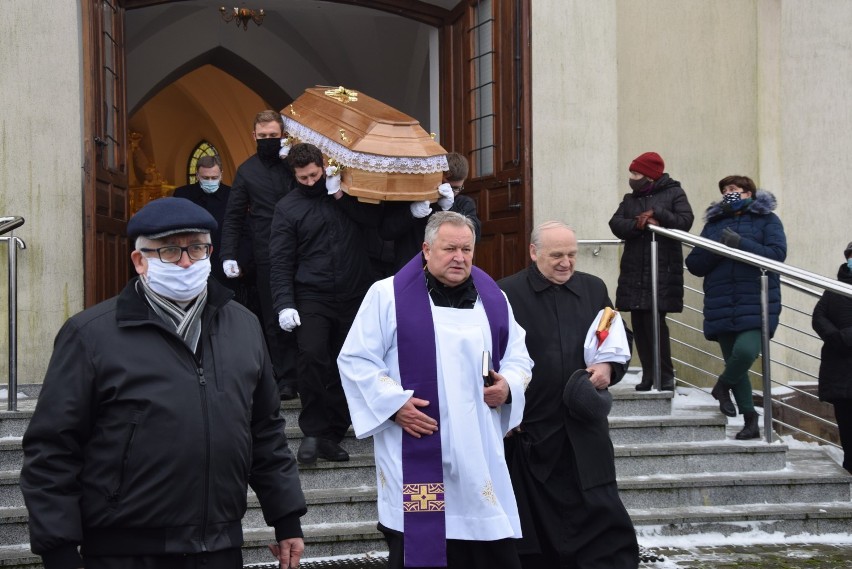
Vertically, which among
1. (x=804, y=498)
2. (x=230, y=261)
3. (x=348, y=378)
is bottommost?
(x=804, y=498)

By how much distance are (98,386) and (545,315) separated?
2.47 metres

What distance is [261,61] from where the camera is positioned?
15.6 meters

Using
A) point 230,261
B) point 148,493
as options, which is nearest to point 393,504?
point 148,493

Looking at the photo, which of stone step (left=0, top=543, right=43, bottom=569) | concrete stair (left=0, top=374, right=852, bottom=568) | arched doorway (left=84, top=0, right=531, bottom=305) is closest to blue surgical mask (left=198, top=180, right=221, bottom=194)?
arched doorway (left=84, top=0, right=531, bottom=305)

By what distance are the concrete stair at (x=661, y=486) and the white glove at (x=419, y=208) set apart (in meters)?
1.30

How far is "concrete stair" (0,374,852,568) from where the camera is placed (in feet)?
19.1

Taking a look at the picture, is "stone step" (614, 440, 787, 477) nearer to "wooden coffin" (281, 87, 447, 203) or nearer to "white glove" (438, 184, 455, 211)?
"white glove" (438, 184, 455, 211)

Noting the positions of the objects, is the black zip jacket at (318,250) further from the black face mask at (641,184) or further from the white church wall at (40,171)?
the black face mask at (641,184)

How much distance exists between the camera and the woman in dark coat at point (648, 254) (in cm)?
775

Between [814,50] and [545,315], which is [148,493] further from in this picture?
[814,50]

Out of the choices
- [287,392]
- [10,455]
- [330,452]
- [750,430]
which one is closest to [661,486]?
[750,430]

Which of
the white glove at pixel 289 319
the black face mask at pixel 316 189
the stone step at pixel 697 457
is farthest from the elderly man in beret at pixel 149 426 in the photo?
the stone step at pixel 697 457

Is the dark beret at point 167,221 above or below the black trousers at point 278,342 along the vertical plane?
above

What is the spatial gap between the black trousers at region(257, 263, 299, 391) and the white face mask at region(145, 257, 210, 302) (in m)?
3.53
